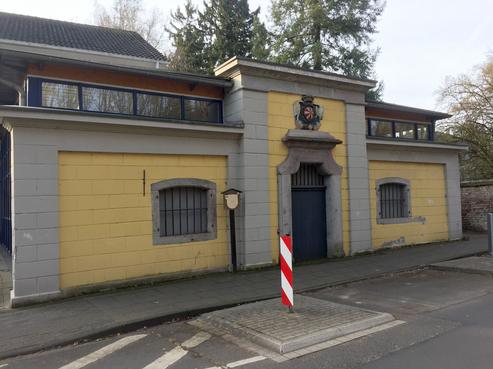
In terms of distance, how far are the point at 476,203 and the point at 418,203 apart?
5655mm

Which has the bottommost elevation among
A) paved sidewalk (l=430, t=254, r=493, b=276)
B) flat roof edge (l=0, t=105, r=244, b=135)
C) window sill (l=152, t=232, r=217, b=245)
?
paved sidewalk (l=430, t=254, r=493, b=276)

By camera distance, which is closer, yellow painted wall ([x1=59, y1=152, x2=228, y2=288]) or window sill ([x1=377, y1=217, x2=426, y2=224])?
yellow painted wall ([x1=59, y1=152, x2=228, y2=288])

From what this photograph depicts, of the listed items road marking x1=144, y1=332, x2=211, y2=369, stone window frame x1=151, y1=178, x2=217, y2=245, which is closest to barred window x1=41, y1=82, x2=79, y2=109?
stone window frame x1=151, y1=178, x2=217, y2=245

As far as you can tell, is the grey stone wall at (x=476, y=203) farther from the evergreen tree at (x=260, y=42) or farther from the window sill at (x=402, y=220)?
the evergreen tree at (x=260, y=42)

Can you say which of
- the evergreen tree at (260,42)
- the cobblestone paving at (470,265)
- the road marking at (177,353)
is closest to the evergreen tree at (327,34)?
the evergreen tree at (260,42)

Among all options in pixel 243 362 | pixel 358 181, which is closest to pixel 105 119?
pixel 243 362

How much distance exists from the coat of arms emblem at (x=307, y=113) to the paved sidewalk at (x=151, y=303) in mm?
3634

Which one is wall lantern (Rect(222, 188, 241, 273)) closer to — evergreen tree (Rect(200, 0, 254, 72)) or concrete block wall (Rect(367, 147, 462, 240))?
concrete block wall (Rect(367, 147, 462, 240))

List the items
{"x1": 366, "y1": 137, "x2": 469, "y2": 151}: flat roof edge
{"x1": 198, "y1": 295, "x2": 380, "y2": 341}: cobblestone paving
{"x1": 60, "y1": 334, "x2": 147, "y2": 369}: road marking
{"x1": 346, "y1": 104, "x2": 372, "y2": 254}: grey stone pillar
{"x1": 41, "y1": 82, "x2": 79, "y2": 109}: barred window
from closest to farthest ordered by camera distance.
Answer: {"x1": 60, "y1": 334, "x2": 147, "y2": 369}: road marking < {"x1": 198, "y1": 295, "x2": 380, "y2": 341}: cobblestone paving < {"x1": 41, "y1": 82, "x2": 79, "y2": 109}: barred window < {"x1": 346, "y1": 104, "x2": 372, "y2": 254}: grey stone pillar < {"x1": 366, "y1": 137, "x2": 469, "y2": 151}: flat roof edge

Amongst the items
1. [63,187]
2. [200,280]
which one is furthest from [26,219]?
[200,280]

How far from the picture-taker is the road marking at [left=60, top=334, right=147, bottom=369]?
16.4 feet

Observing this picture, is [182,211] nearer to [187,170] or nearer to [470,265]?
[187,170]

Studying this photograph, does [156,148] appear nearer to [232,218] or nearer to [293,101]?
[232,218]

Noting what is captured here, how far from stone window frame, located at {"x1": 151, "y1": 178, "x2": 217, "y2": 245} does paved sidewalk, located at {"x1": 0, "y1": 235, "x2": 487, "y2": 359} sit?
3.09 ft
